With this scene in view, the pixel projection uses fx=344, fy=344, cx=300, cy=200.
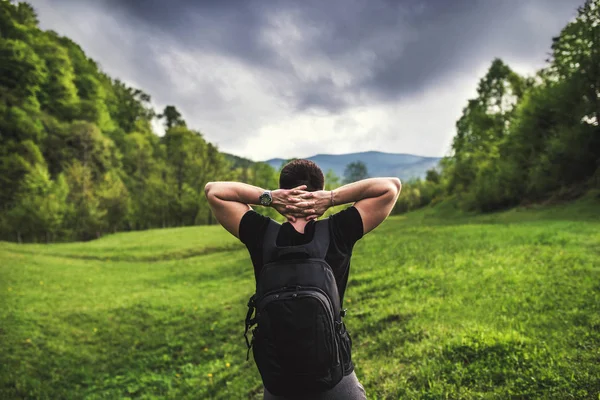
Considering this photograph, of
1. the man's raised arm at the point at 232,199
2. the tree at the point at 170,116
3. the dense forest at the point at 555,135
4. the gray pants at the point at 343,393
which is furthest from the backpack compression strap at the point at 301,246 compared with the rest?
the tree at the point at 170,116

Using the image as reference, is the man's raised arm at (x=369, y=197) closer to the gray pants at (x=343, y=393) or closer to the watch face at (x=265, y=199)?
the watch face at (x=265, y=199)

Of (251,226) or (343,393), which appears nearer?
(343,393)

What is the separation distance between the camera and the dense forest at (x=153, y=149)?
27.4 m

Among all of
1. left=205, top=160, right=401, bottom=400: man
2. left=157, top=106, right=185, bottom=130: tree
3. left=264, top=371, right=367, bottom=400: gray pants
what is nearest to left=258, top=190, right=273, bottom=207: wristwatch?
left=205, top=160, right=401, bottom=400: man

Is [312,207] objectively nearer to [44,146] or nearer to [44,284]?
[44,284]

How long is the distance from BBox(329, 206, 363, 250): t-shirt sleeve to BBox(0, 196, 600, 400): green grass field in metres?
3.30

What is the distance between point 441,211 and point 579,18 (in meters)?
26.5

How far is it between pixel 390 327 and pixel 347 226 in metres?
5.51

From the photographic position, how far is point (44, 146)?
45531 mm

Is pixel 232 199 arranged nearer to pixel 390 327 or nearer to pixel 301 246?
pixel 301 246

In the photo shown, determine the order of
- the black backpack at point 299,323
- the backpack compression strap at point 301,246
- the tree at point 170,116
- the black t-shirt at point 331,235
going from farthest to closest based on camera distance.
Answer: the tree at point 170,116, the black t-shirt at point 331,235, the backpack compression strap at point 301,246, the black backpack at point 299,323

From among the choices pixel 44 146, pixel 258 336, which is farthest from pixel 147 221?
pixel 258 336

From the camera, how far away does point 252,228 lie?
2357 mm

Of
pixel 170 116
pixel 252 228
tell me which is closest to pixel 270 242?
pixel 252 228
